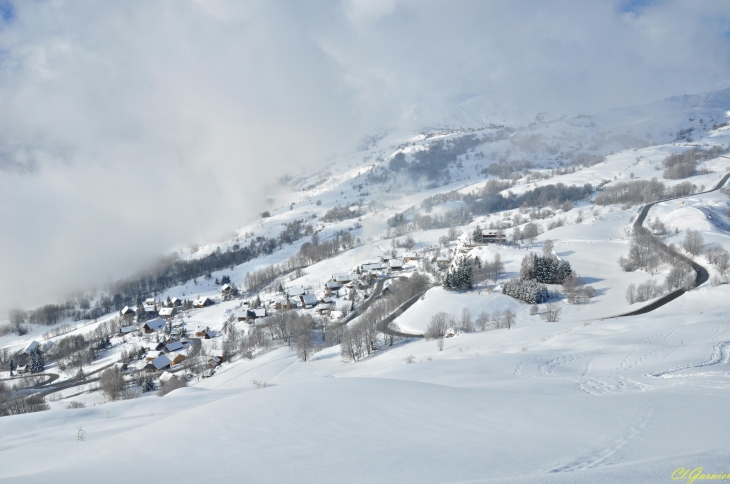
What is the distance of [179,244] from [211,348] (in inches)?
5099

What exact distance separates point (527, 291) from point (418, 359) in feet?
74.5

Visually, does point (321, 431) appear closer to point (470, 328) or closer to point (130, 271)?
point (470, 328)

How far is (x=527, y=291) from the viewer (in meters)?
42.0

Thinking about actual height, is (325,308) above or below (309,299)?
below

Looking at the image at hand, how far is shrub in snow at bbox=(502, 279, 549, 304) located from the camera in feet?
136

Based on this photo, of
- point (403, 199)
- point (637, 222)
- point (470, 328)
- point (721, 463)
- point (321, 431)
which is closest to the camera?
point (721, 463)

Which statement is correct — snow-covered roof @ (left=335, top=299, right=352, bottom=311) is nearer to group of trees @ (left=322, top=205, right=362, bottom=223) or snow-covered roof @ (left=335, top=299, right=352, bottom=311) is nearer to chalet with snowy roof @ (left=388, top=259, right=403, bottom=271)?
chalet with snowy roof @ (left=388, top=259, right=403, bottom=271)

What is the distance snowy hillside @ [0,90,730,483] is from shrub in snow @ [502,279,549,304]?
557mm

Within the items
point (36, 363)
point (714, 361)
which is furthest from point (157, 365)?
point (714, 361)

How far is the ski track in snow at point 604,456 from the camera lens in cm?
524

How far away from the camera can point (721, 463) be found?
4746 mm

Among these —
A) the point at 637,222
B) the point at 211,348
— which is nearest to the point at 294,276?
the point at 211,348

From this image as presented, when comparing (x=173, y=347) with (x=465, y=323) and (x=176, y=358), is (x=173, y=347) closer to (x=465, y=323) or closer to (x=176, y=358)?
(x=176, y=358)

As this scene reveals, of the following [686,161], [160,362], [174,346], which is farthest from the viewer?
[686,161]
